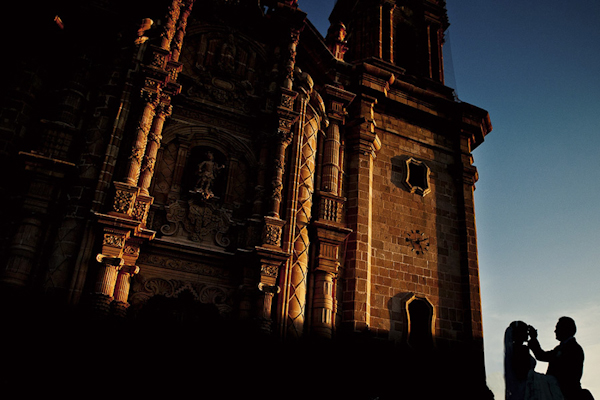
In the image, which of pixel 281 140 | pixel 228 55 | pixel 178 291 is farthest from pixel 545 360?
pixel 228 55

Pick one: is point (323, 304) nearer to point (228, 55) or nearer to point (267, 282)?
point (267, 282)

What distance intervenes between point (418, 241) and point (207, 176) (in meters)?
7.05

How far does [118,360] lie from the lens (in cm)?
1070

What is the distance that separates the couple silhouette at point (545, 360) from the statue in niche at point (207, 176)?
8720 millimetres

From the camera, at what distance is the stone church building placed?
458 inches

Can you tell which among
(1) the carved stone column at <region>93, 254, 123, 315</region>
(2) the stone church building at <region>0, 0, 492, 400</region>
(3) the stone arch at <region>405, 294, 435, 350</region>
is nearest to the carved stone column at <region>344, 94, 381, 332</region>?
(2) the stone church building at <region>0, 0, 492, 400</region>

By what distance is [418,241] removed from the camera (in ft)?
55.1

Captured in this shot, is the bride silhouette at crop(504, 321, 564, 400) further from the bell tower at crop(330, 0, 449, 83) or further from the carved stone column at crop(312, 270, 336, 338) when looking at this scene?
the bell tower at crop(330, 0, 449, 83)

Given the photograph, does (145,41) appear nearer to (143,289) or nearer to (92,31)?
(92,31)

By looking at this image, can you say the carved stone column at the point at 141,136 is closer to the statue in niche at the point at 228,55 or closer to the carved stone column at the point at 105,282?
the carved stone column at the point at 105,282

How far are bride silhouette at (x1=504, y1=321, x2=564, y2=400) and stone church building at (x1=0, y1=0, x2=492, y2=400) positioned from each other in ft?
20.0

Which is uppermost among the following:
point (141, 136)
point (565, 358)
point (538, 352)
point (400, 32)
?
point (400, 32)

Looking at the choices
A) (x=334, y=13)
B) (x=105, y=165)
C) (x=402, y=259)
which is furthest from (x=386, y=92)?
(x=105, y=165)

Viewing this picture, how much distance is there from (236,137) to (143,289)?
5.12 m
